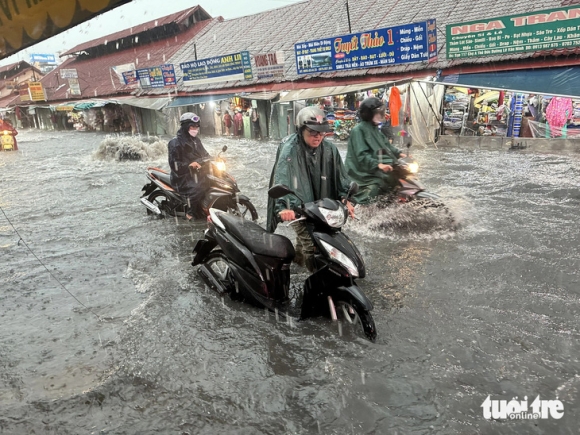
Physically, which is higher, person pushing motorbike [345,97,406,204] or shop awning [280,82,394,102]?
shop awning [280,82,394,102]

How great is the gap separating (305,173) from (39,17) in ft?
7.38

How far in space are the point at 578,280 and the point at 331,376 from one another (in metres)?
2.85

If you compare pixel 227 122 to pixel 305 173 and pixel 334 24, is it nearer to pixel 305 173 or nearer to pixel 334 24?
pixel 334 24

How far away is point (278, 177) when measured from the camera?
11.8 ft

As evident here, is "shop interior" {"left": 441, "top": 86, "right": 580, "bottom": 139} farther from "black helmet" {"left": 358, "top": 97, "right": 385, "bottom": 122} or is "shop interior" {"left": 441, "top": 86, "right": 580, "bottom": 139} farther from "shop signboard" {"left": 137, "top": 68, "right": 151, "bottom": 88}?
"shop signboard" {"left": 137, "top": 68, "right": 151, "bottom": 88}

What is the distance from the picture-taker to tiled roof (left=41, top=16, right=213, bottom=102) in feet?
101

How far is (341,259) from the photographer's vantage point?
3.01 meters

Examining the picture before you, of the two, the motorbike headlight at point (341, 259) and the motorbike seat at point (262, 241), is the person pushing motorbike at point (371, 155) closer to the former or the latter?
the motorbike seat at point (262, 241)

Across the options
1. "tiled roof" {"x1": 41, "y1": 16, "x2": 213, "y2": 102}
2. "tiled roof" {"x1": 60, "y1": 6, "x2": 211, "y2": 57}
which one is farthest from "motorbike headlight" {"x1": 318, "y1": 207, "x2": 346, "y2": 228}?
"tiled roof" {"x1": 60, "y1": 6, "x2": 211, "y2": 57}

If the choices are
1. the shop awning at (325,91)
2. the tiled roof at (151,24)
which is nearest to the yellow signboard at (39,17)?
the shop awning at (325,91)

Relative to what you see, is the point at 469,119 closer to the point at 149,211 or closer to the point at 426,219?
the point at 426,219

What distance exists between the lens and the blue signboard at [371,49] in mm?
13953

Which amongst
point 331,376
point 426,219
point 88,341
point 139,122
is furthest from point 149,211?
point 139,122

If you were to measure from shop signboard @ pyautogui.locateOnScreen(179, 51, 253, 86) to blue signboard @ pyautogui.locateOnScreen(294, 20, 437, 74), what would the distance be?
344cm
